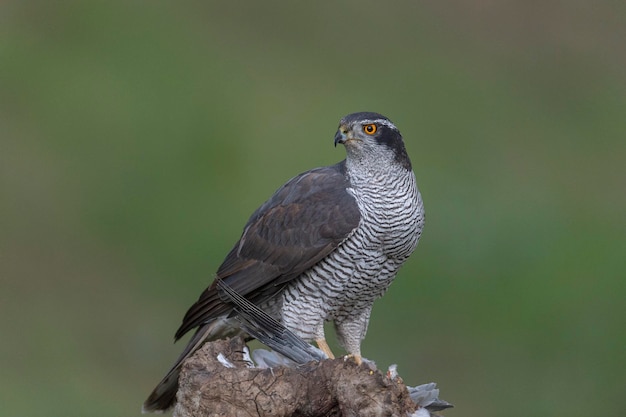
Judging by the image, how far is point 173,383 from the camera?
7156 millimetres

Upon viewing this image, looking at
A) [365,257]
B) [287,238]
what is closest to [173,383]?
[287,238]

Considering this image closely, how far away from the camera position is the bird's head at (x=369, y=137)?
6.79m

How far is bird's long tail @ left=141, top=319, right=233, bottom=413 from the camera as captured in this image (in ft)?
23.5

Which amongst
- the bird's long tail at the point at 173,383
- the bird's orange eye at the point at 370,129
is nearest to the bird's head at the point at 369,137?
the bird's orange eye at the point at 370,129

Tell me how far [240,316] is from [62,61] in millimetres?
9762

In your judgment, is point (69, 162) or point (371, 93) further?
point (371, 93)

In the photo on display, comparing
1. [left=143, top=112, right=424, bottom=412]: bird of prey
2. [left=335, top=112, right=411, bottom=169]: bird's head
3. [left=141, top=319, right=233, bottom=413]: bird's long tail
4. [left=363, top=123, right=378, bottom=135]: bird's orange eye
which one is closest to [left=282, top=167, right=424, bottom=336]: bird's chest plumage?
[left=143, top=112, right=424, bottom=412]: bird of prey

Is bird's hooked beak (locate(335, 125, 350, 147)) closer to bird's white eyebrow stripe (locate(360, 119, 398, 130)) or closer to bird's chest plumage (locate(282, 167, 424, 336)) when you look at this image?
bird's white eyebrow stripe (locate(360, 119, 398, 130))

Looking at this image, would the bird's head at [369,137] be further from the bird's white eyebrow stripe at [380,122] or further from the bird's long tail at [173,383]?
the bird's long tail at [173,383]

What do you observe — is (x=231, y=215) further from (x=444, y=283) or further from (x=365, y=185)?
(x=365, y=185)

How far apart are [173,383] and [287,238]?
106 cm

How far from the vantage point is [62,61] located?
51.5 feet

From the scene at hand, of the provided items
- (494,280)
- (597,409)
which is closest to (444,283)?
(494,280)

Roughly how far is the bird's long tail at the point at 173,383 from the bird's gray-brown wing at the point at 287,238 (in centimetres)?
7
